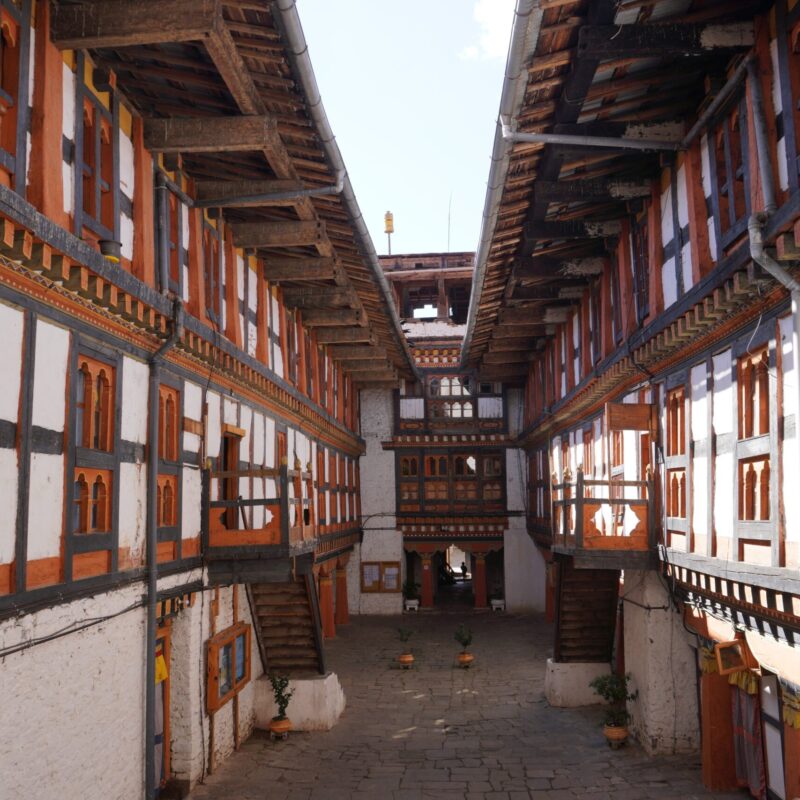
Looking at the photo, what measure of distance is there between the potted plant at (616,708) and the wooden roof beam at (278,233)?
8379 millimetres

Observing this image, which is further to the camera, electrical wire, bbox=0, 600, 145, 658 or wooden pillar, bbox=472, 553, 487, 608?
wooden pillar, bbox=472, 553, 487, 608

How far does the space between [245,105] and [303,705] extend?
999 cm

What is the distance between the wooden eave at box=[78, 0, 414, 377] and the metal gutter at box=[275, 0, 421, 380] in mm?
110

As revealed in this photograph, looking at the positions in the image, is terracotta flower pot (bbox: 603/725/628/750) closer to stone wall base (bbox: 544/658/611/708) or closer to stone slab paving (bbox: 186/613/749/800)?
stone slab paving (bbox: 186/613/749/800)

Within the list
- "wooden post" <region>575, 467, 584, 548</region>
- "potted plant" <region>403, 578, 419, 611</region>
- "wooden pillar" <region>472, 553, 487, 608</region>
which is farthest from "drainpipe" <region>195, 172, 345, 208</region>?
"wooden pillar" <region>472, 553, 487, 608</region>

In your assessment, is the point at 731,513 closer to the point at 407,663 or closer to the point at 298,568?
the point at 298,568

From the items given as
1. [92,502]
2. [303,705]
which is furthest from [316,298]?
[92,502]

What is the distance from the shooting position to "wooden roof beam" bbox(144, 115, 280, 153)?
9.38m

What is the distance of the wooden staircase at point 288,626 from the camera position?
14008mm

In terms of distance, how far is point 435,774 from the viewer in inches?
488

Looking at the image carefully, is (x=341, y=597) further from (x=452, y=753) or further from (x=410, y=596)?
(x=452, y=753)

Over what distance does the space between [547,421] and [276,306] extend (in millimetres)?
7984

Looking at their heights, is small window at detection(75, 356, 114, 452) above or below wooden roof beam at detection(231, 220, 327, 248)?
below

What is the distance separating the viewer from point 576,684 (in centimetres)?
1591
